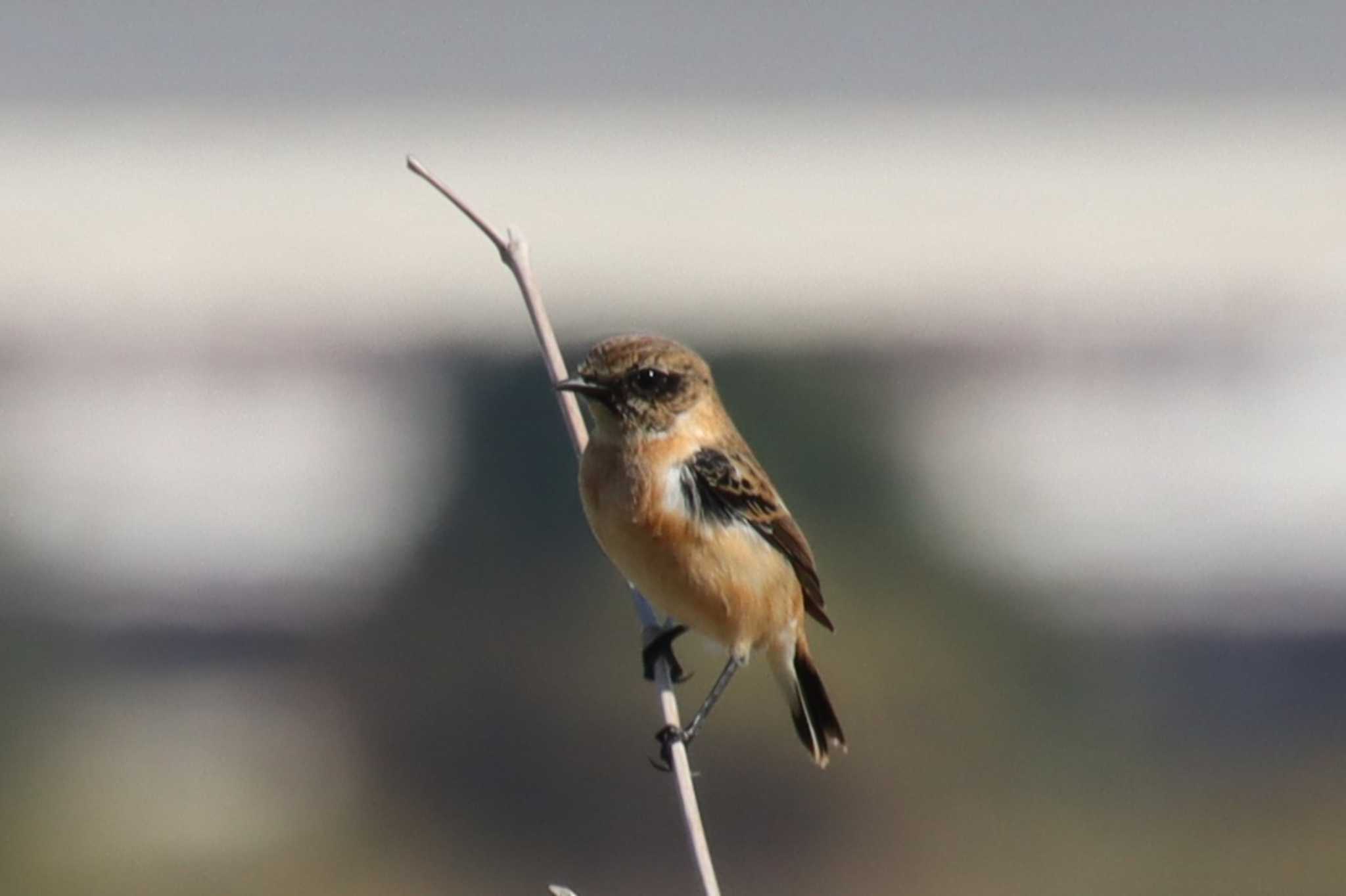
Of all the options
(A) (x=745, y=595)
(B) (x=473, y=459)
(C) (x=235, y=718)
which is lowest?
(C) (x=235, y=718)

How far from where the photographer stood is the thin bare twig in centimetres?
216

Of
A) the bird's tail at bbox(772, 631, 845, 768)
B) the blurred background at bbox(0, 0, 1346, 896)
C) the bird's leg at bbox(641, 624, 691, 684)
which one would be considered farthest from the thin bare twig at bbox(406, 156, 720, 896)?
the blurred background at bbox(0, 0, 1346, 896)

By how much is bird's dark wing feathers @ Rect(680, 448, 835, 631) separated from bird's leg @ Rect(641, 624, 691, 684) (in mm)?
154

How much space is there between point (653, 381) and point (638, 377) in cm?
2

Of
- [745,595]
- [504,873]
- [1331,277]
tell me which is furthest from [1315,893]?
[1331,277]

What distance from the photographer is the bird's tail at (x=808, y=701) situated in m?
3.22

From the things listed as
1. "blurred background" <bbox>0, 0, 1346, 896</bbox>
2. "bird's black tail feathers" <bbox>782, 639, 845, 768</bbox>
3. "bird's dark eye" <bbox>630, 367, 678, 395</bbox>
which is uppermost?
"bird's dark eye" <bbox>630, 367, 678, 395</bbox>

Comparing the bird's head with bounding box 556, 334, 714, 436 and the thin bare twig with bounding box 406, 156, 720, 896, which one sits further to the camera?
the bird's head with bounding box 556, 334, 714, 436

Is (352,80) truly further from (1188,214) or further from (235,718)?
(235,718)

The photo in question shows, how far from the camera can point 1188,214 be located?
13484mm

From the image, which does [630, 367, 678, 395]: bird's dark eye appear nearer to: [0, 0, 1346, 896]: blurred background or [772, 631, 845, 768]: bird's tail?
[772, 631, 845, 768]: bird's tail

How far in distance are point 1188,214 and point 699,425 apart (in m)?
10.8

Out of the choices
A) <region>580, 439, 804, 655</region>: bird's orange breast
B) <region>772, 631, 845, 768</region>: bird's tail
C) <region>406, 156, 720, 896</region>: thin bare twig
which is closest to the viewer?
<region>406, 156, 720, 896</region>: thin bare twig

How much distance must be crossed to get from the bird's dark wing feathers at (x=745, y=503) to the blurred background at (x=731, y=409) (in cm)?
282
